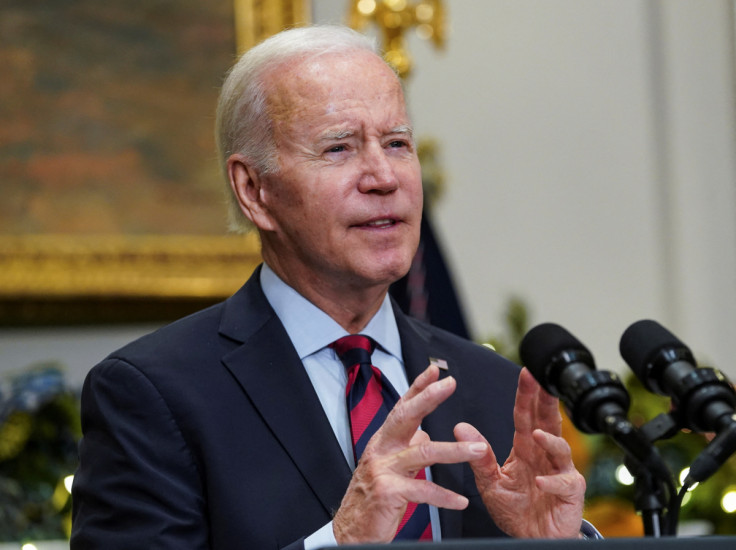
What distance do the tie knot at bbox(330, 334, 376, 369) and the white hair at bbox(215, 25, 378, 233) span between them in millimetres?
421

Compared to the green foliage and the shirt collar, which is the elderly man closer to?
the shirt collar

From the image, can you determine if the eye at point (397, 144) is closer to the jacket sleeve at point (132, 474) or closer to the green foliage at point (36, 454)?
the jacket sleeve at point (132, 474)

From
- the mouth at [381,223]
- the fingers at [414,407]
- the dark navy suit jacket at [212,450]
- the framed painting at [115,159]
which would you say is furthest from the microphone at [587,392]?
the framed painting at [115,159]

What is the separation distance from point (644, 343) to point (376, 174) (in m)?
0.87

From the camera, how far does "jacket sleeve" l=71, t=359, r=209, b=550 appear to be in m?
2.13

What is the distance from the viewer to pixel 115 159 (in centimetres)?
486

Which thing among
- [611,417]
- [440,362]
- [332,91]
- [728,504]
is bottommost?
[728,504]

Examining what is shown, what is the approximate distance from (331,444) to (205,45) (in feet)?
10.3

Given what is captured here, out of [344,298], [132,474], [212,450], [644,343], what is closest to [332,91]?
[344,298]

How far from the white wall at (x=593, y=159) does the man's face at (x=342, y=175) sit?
3.11 metres

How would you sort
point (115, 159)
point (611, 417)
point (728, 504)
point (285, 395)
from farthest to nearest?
point (115, 159)
point (728, 504)
point (285, 395)
point (611, 417)

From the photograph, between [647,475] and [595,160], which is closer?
[647,475]

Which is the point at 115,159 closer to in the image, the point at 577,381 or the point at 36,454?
the point at 36,454

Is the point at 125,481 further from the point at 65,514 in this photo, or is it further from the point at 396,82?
the point at 65,514
